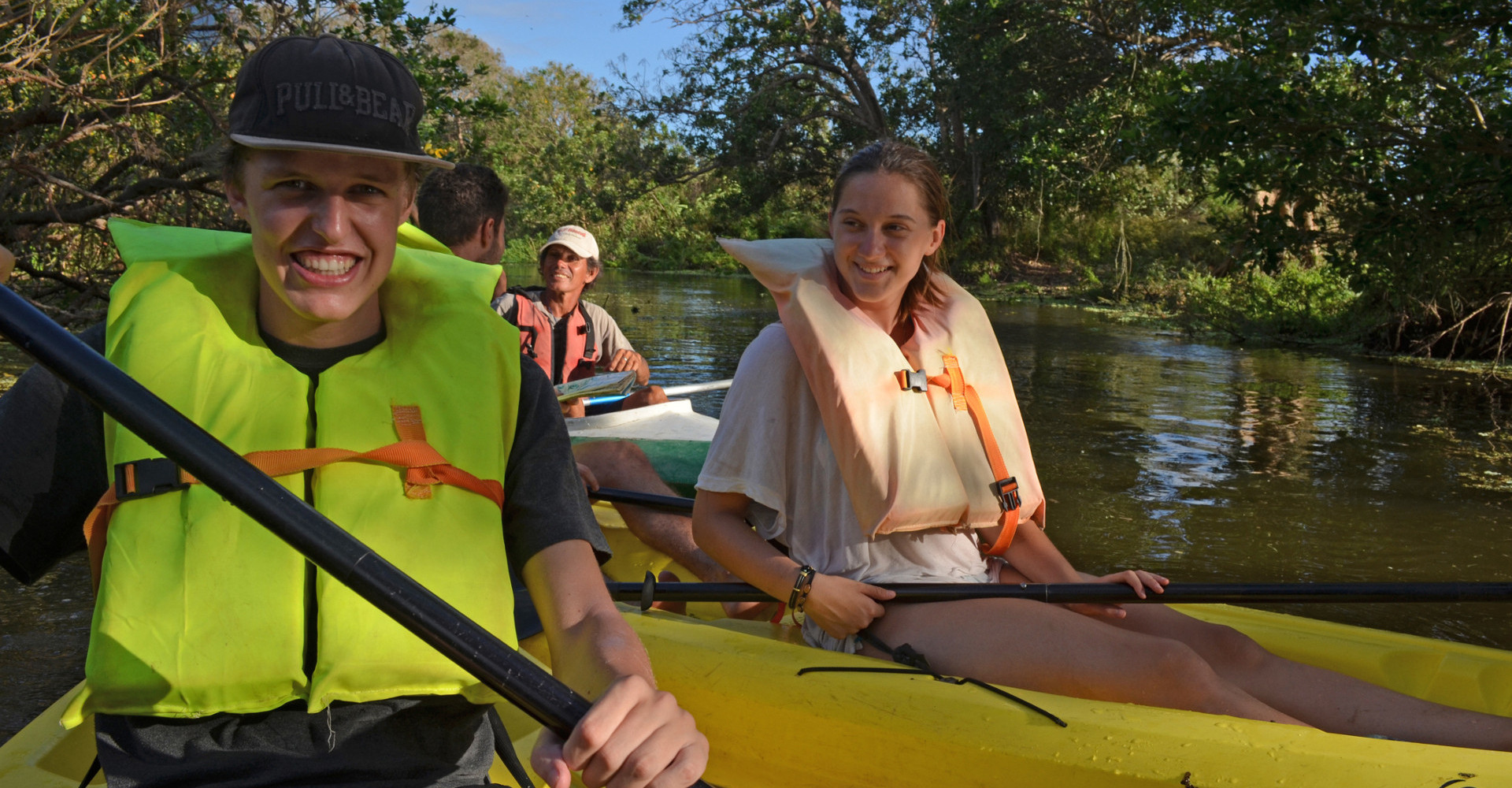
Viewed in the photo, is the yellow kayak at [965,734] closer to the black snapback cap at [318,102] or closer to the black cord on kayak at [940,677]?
the black cord on kayak at [940,677]

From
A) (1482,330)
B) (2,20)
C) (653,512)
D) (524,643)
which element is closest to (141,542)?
(524,643)

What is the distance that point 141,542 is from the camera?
1.22 meters

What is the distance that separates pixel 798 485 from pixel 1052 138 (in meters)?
14.7

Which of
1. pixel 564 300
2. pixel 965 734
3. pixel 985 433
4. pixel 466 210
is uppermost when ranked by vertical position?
pixel 466 210

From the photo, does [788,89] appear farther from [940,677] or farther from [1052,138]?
[940,677]

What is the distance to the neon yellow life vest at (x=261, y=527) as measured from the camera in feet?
3.96

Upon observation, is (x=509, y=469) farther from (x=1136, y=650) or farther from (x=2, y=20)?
(x=2, y=20)

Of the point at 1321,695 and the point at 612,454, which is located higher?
the point at 612,454

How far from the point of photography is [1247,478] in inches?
255

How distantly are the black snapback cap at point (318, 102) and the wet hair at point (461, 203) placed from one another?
103 inches

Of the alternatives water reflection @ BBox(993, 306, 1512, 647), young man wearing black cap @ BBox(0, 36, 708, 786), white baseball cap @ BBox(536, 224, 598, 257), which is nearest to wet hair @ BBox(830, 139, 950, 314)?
young man wearing black cap @ BBox(0, 36, 708, 786)

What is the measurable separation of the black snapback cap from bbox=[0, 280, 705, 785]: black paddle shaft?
28 cm

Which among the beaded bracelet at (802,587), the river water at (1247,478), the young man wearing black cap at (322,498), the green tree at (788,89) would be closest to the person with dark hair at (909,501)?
the beaded bracelet at (802,587)

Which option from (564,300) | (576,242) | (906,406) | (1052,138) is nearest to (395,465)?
(906,406)
